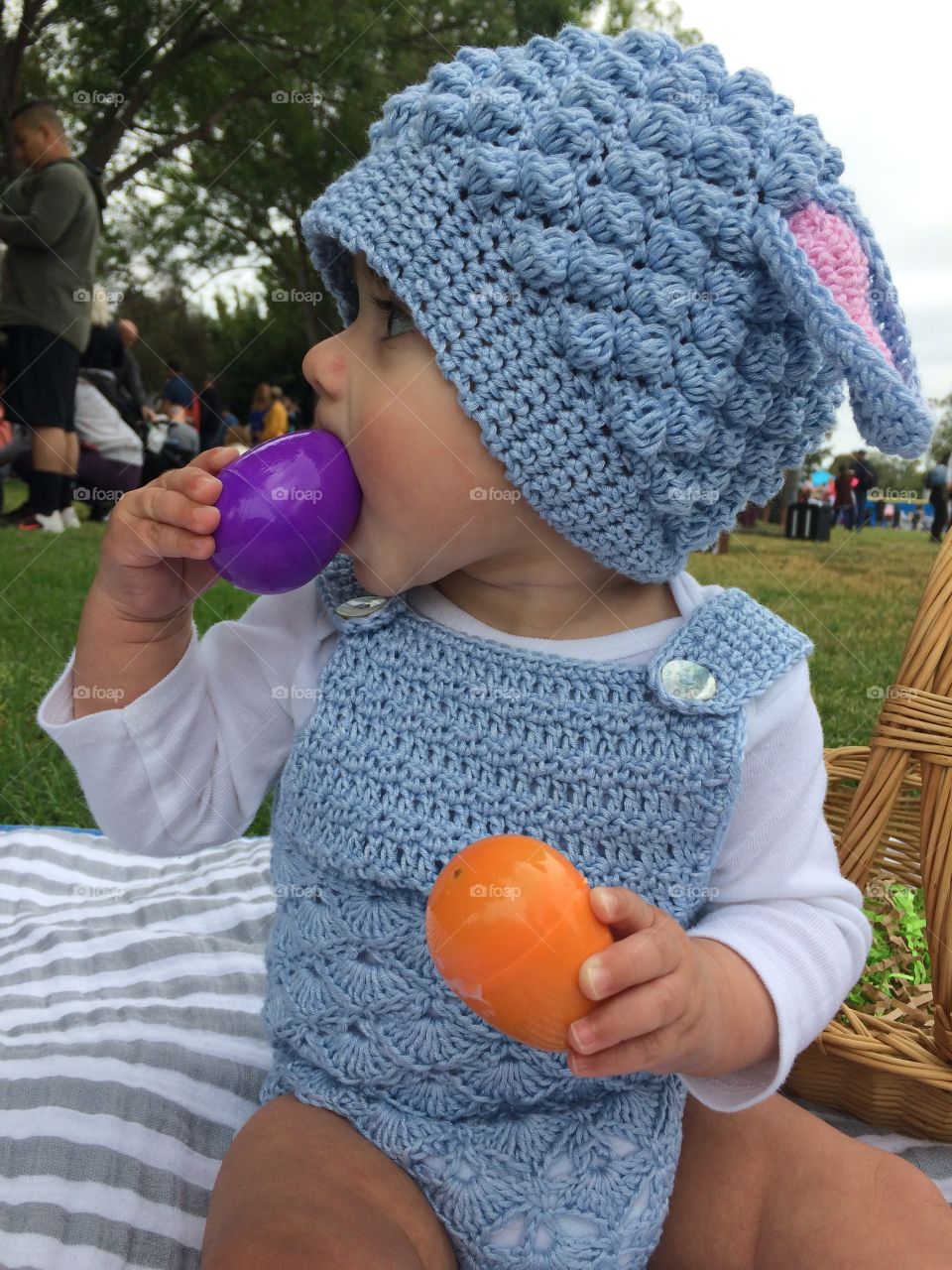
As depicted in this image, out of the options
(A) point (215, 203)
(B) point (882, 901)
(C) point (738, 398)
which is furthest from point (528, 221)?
(A) point (215, 203)

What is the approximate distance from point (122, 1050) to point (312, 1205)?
0.57m

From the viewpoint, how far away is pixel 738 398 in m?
1.08

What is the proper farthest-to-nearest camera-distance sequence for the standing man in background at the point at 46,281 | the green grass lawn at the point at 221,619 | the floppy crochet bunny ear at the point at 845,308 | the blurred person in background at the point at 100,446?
the blurred person in background at the point at 100,446 < the standing man in background at the point at 46,281 < the green grass lawn at the point at 221,619 < the floppy crochet bunny ear at the point at 845,308

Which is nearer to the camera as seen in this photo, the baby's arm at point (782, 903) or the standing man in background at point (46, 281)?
the baby's arm at point (782, 903)

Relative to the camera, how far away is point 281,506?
1.10 m

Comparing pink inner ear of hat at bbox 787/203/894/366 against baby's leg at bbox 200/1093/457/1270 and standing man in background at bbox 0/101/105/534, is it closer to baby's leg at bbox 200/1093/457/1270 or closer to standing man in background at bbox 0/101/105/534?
baby's leg at bbox 200/1093/457/1270

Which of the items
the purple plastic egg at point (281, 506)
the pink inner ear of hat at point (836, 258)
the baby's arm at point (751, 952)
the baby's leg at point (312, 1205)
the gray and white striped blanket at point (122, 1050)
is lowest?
the gray and white striped blanket at point (122, 1050)

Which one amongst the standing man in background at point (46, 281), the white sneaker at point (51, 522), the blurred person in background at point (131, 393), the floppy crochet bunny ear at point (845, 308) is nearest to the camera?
the floppy crochet bunny ear at point (845, 308)

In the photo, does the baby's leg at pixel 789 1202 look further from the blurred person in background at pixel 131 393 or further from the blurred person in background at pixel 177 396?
the blurred person in background at pixel 177 396

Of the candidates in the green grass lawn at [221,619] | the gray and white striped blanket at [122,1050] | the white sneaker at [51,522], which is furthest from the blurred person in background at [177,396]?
the gray and white striped blanket at [122,1050]

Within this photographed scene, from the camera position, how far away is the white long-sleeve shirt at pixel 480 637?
3.60 ft

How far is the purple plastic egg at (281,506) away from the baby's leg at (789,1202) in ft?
2.45

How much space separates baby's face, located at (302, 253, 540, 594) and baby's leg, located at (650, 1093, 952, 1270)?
68cm

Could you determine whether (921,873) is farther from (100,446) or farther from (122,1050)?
(100,446)
